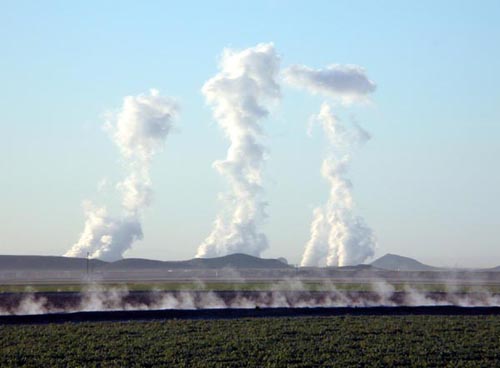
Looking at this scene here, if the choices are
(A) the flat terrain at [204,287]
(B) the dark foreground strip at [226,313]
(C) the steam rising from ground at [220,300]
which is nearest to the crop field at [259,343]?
(B) the dark foreground strip at [226,313]

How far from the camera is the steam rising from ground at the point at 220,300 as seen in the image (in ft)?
205

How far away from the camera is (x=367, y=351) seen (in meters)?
37.3

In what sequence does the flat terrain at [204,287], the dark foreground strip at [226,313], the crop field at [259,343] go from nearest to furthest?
the crop field at [259,343] → the dark foreground strip at [226,313] → the flat terrain at [204,287]

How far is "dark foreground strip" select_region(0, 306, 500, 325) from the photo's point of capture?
48.5 m


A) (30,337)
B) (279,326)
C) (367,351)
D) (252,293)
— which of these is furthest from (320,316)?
(252,293)

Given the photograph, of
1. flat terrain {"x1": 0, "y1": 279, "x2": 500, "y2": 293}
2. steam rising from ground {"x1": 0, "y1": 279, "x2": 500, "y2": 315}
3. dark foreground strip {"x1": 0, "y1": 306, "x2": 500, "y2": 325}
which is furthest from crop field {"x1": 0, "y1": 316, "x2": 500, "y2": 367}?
flat terrain {"x1": 0, "y1": 279, "x2": 500, "y2": 293}

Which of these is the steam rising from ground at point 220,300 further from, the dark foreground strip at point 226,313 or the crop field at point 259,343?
the crop field at point 259,343

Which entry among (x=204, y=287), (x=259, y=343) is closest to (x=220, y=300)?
(x=204, y=287)

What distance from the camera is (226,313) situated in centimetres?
5138

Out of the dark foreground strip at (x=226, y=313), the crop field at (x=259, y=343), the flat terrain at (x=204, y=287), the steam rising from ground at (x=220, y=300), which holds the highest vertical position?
the flat terrain at (x=204, y=287)

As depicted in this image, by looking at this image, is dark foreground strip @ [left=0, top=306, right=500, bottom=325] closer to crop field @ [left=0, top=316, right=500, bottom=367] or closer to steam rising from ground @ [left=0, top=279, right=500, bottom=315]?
crop field @ [left=0, top=316, right=500, bottom=367]

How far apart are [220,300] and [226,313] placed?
1609 centimetres

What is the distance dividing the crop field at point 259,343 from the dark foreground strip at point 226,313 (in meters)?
3.10

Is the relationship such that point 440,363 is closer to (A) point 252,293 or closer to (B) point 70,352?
(B) point 70,352
